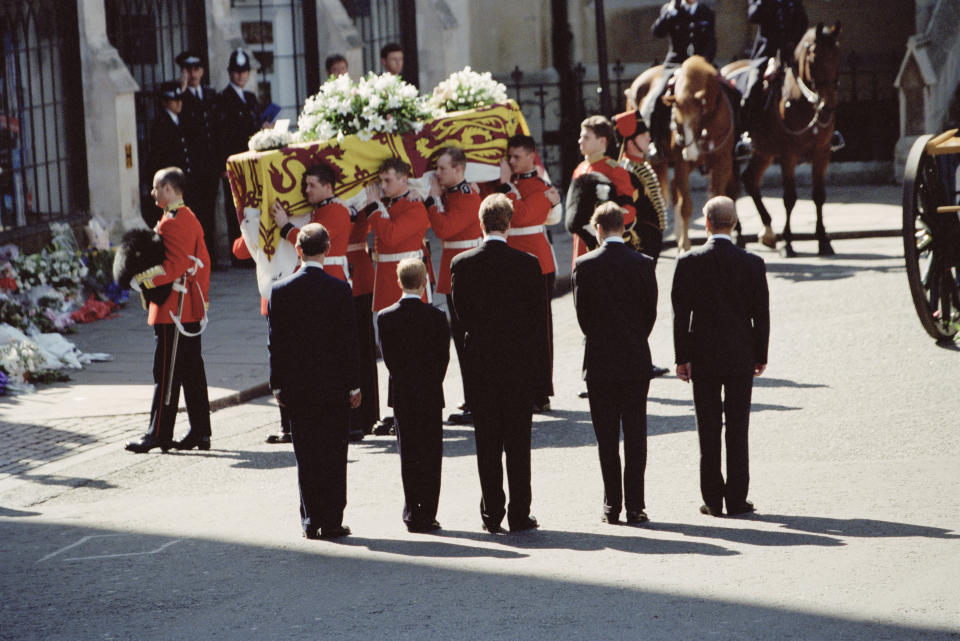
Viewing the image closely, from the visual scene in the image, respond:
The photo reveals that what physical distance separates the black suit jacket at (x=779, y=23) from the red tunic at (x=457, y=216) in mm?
7902

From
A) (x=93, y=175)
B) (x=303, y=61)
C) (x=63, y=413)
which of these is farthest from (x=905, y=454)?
(x=303, y=61)

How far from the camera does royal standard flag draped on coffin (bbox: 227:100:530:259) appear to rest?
995 centimetres

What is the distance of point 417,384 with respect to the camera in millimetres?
7988

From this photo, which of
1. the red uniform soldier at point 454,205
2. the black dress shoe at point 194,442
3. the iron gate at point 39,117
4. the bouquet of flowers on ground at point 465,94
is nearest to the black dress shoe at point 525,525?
the red uniform soldier at point 454,205

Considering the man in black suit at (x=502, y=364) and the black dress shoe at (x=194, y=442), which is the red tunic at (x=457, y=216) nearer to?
the black dress shoe at (x=194, y=442)

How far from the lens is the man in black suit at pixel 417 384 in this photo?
792cm

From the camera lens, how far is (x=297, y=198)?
9969 millimetres

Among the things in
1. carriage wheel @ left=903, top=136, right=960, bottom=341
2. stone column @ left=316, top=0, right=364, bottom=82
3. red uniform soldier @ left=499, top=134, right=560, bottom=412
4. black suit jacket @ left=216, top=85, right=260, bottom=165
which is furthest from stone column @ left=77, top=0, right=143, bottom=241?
carriage wheel @ left=903, top=136, right=960, bottom=341

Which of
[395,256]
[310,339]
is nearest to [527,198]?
[395,256]

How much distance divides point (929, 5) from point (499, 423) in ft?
55.2

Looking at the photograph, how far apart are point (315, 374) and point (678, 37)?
36.2 feet

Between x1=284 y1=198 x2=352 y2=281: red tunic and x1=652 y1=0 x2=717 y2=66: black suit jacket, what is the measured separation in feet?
28.8

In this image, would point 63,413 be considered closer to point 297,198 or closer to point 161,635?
point 297,198

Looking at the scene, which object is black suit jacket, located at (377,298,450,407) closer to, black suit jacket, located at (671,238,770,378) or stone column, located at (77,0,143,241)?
black suit jacket, located at (671,238,770,378)
